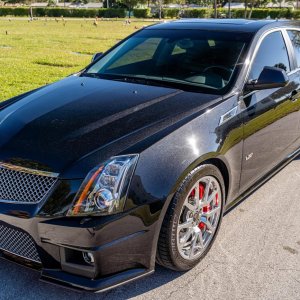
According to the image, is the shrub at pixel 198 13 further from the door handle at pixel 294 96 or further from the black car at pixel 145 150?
the black car at pixel 145 150

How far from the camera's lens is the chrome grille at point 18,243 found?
2.69 metres

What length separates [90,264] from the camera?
8.61ft

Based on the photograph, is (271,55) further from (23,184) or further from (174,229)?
(23,184)

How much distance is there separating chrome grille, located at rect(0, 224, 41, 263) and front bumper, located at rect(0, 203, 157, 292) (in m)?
0.02

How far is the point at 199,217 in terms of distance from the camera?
3.21 m

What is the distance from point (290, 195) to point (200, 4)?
4233 inches

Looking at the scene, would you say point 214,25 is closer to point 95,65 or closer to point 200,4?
point 95,65

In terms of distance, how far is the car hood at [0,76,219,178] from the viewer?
2.76 meters

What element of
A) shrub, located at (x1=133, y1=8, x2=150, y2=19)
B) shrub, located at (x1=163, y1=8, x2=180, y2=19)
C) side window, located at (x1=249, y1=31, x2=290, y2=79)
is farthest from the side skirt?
shrub, located at (x1=133, y1=8, x2=150, y2=19)

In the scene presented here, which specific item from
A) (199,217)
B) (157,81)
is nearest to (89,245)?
(199,217)

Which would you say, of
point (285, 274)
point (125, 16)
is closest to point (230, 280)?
point (285, 274)

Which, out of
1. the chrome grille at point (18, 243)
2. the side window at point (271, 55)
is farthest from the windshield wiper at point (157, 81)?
the chrome grille at point (18, 243)

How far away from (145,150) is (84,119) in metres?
0.65

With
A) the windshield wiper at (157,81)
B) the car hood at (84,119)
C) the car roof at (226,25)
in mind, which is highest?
the car roof at (226,25)
